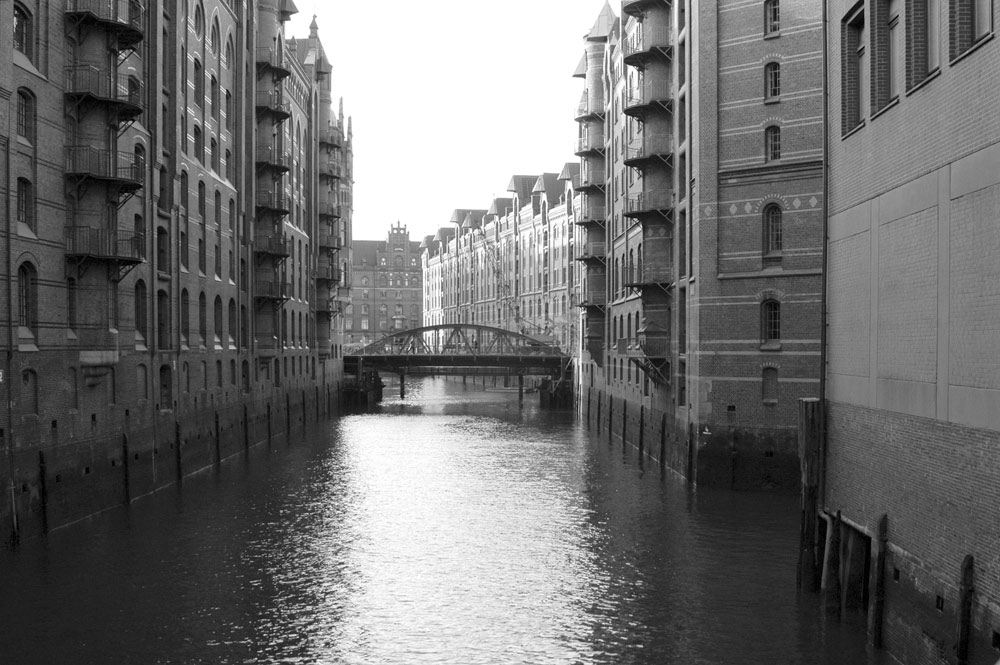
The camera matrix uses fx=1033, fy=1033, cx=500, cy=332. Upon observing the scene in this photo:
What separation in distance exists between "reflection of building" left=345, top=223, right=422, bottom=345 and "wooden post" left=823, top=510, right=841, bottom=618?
426 ft

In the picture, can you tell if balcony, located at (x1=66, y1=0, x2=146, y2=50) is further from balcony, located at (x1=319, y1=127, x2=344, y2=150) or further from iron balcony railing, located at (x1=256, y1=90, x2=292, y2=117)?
balcony, located at (x1=319, y1=127, x2=344, y2=150)

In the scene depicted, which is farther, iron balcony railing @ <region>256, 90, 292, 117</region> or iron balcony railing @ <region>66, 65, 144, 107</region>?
iron balcony railing @ <region>256, 90, 292, 117</region>

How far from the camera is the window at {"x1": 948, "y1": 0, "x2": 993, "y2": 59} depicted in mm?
12805

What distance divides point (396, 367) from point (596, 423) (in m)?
24.7

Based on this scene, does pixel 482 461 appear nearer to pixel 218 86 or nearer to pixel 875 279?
pixel 218 86

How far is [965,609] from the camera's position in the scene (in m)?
12.3

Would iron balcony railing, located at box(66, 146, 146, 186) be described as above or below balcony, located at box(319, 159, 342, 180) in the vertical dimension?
below

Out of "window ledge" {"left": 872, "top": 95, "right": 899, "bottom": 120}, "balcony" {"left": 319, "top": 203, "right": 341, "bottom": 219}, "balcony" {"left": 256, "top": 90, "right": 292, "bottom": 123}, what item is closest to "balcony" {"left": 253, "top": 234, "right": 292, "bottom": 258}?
"balcony" {"left": 256, "top": 90, "right": 292, "bottom": 123}

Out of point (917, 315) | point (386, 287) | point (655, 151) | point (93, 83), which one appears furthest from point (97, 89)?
point (386, 287)

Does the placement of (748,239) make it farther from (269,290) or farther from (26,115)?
(269,290)

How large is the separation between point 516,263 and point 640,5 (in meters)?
64.9

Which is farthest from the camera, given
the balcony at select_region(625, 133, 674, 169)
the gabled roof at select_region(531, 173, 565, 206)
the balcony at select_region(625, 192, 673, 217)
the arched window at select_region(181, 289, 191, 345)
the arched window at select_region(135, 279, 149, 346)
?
the gabled roof at select_region(531, 173, 565, 206)

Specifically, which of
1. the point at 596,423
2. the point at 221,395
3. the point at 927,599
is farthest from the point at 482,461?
the point at 927,599

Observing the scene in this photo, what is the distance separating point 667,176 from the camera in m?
39.1
